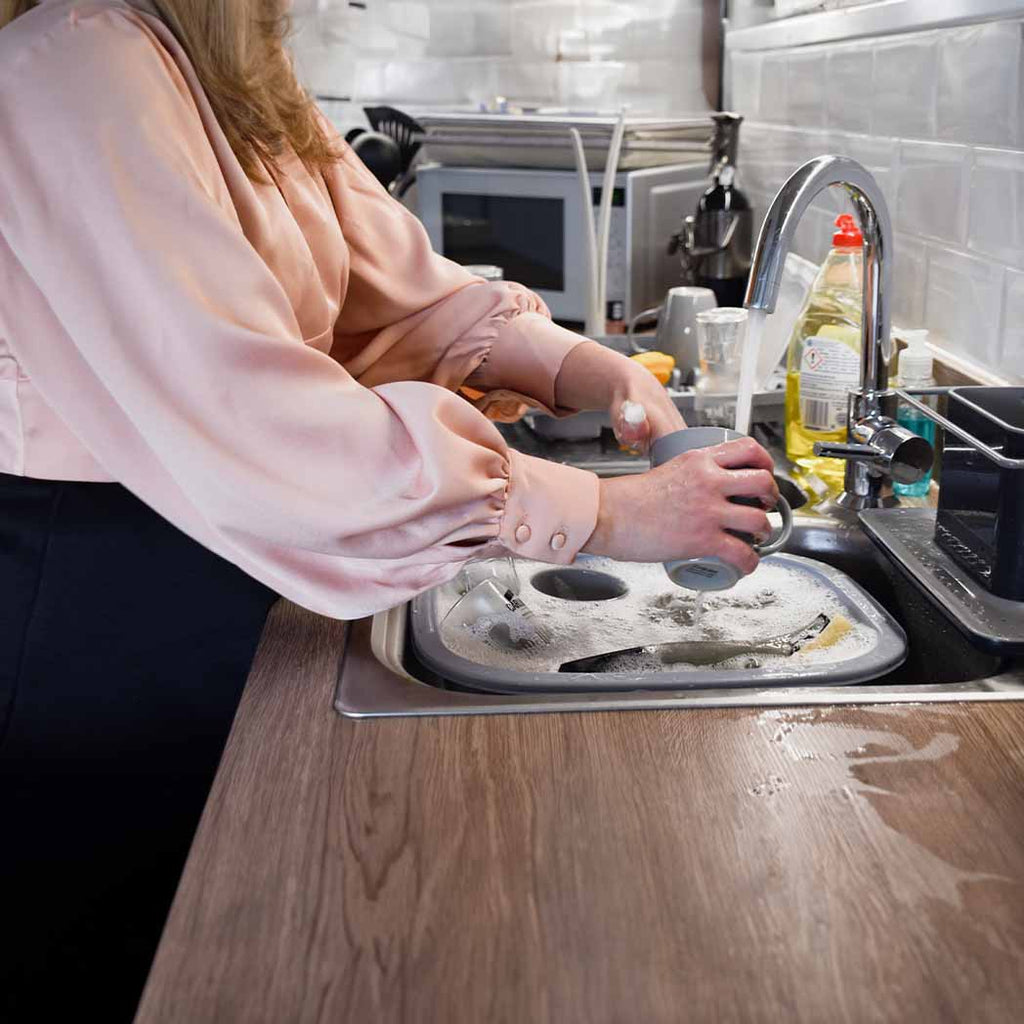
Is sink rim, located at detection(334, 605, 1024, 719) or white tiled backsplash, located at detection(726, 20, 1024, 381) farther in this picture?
white tiled backsplash, located at detection(726, 20, 1024, 381)

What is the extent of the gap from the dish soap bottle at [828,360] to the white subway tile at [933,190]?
11 centimetres

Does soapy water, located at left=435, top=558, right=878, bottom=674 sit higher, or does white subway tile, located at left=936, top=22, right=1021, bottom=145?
white subway tile, located at left=936, top=22, right=1021, bottom=145

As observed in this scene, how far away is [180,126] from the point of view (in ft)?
2.81

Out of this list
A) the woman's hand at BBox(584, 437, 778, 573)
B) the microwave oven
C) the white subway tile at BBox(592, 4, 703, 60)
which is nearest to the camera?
the woman's hand at BBox(584, 437, 778, 573)

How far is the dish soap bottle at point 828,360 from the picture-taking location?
141 centimetres

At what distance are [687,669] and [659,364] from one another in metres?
0.78

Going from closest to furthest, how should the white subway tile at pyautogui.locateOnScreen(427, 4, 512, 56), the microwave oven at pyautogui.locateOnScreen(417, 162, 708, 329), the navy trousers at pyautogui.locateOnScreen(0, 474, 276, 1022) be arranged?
the navy trousers at pyautogui.locateOnScreen(0, 474, 276, 1022), the microwave oven at pyautogui.locateOnScreen(417, 162, 708, 329), the white subway tile at pyautogui.locateOnScreen(427, 4, 512, 56)

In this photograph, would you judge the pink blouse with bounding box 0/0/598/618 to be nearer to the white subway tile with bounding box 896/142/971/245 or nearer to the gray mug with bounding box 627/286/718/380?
the white subway tile with bounding box 896/142/971/245

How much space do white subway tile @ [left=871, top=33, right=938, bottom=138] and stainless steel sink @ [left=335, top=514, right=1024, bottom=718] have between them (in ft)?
2.23

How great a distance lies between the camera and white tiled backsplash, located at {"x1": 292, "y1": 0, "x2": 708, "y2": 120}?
285 cm

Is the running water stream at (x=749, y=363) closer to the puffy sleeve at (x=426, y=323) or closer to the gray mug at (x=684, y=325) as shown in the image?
the puffy sleeve at (x=426, y=323)

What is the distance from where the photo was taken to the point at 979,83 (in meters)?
1.36

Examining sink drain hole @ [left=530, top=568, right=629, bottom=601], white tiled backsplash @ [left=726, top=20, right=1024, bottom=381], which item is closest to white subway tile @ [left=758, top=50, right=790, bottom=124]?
white tiled backsplash @ [left=726, top=20, right=1024, bottom=381]

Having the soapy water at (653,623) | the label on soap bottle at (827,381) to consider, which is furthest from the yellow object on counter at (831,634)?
the label on soap bottle at (827,381)
